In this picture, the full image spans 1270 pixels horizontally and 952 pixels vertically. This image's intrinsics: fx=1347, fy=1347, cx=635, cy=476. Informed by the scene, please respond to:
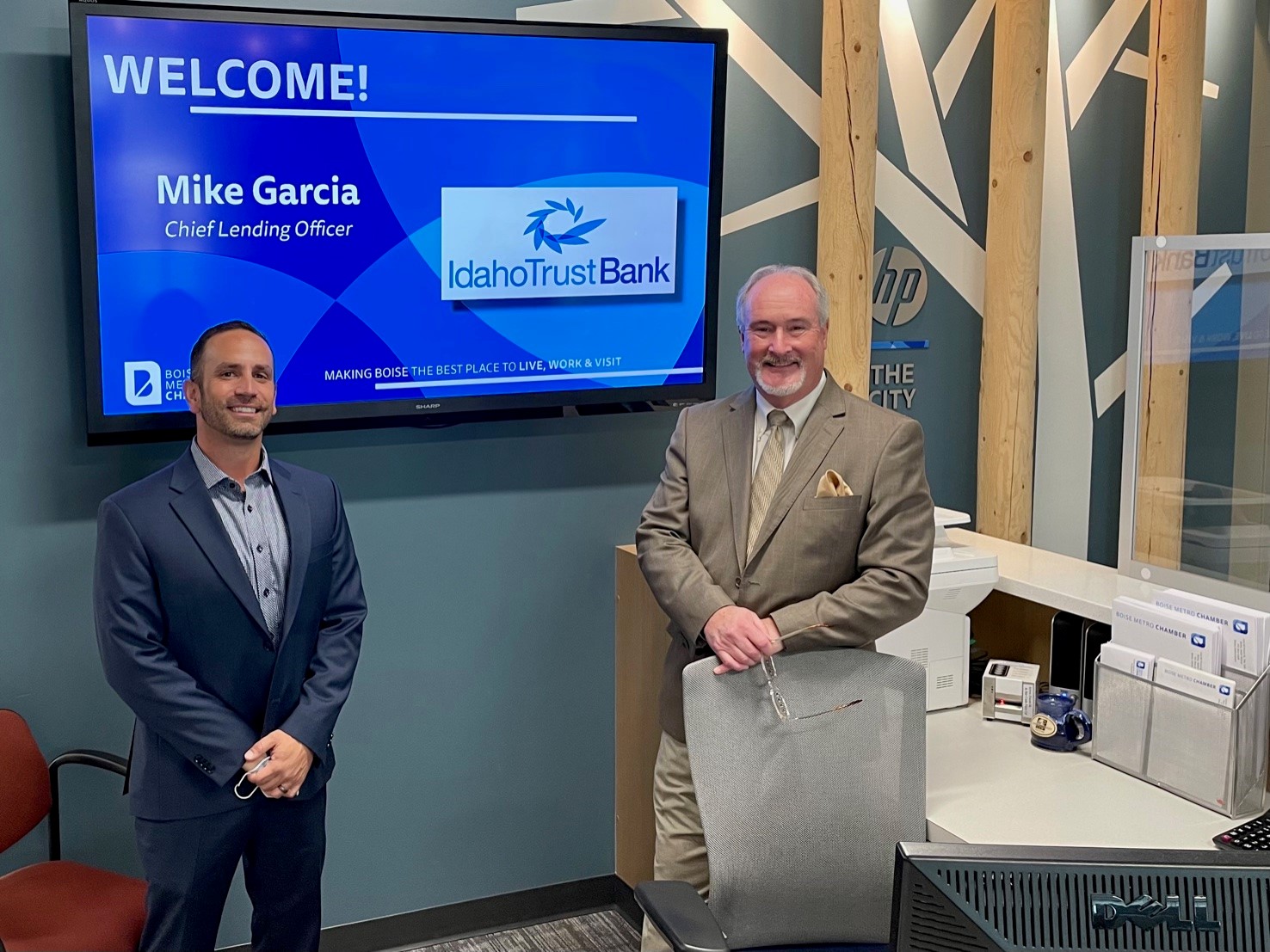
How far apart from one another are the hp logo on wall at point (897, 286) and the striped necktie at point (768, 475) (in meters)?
1.30

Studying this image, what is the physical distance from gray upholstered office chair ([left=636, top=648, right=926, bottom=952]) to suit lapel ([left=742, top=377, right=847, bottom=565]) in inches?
16.2

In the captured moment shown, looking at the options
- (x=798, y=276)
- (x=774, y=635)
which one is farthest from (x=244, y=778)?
(x=798, y=276)

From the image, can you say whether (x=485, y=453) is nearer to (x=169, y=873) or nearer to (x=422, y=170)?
(x=422, y=170)

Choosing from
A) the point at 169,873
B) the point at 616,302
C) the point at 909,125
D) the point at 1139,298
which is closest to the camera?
the point at 169,873

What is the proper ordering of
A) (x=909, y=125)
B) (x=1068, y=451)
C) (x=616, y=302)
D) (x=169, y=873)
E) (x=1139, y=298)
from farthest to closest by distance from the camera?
1. (x=1068, y=451)
2. (x=909, y=125)
3. (x=616, y=302)
4. (x=1139, y=298)
5. (x=169, y=873)

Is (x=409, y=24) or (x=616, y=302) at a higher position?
(x=409, y=24)

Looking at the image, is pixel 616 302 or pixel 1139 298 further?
pixel 616 302

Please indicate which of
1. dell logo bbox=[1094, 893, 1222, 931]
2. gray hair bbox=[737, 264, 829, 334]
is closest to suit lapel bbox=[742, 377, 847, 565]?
gray hair bbox=[737, 264, 829, 334]

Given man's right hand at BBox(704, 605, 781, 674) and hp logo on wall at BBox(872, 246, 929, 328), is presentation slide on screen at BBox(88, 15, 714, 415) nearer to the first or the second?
hp logo on wall at BBox(872, 246, 929, 328)

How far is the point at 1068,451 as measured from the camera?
450 cm

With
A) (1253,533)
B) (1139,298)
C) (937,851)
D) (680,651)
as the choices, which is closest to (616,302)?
(680,651)

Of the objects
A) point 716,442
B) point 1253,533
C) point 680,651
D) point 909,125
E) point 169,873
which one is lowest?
point 169,873

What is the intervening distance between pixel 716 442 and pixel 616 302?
30.0 inches

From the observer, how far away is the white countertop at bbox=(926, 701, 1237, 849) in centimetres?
254
